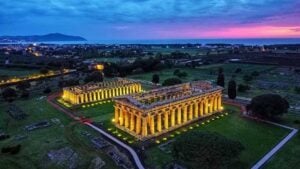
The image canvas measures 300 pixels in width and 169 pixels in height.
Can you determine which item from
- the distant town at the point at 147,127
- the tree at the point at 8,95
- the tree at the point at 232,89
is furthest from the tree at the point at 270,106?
the tree at the point at 8,95

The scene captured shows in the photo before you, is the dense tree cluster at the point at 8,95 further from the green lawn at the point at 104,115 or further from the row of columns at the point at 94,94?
the green lawn at the point at 104,115

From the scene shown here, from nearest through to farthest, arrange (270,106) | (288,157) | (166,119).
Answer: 1. (288,157)
2. (166,119)
3. (270,106)

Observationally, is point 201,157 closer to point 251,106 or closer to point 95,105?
point 251,106

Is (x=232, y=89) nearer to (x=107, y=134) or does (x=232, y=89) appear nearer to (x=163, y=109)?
(x=163, y=109)

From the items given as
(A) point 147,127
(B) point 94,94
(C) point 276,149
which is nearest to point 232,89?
(C) point 276,149

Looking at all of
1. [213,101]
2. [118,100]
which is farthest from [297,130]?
[118,100]

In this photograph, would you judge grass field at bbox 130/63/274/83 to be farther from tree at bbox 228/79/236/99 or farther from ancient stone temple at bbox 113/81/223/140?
ancient stone temple at bbox 113/81/223/140
